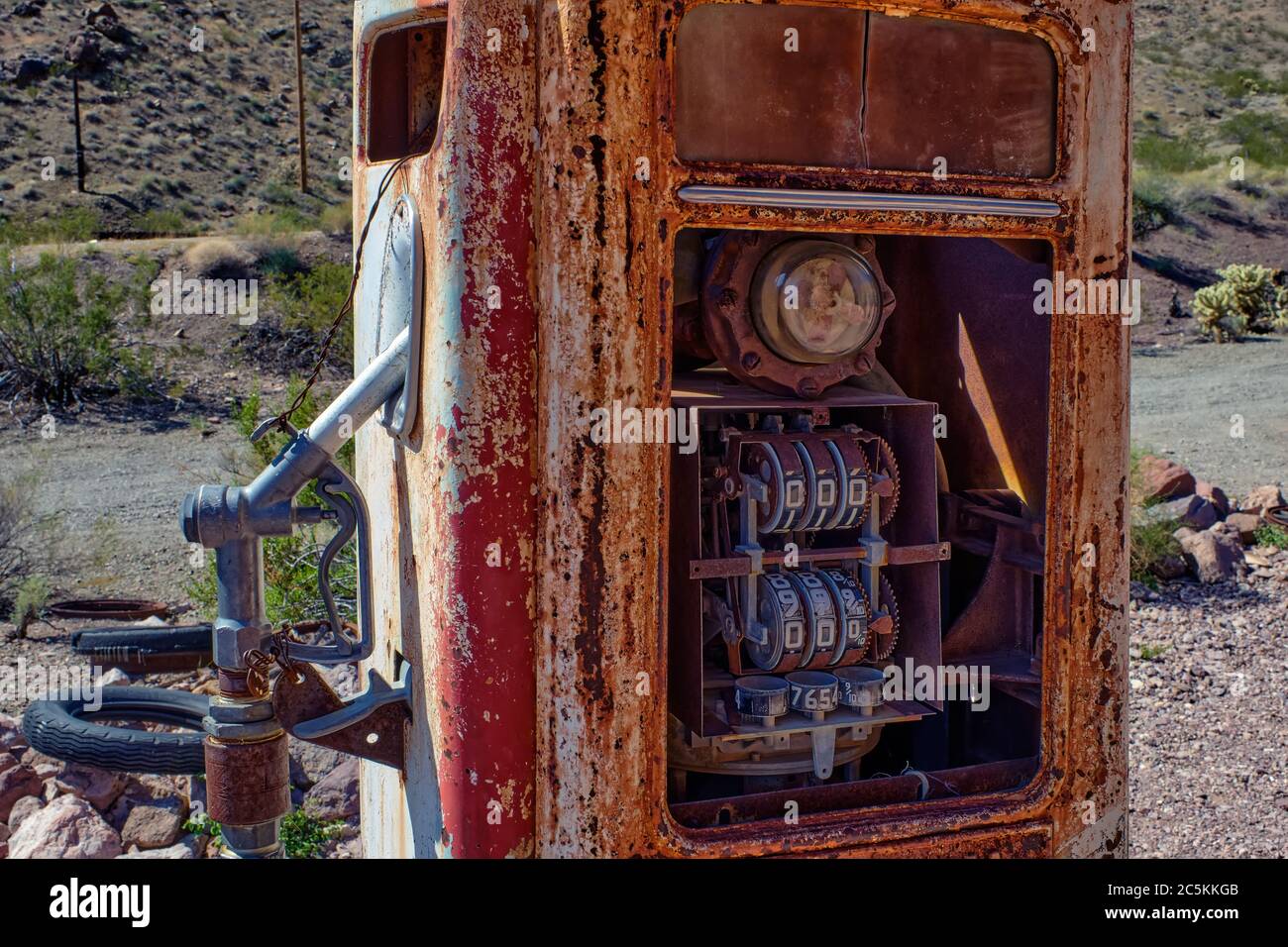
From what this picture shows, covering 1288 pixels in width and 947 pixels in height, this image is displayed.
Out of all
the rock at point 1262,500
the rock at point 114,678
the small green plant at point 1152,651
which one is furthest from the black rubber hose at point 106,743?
the rock at point 1262,500

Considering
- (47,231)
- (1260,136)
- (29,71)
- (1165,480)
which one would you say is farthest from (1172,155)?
(29,71)

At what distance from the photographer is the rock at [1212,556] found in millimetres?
8445

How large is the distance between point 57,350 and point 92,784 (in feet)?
30.5

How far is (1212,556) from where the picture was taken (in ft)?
27.9

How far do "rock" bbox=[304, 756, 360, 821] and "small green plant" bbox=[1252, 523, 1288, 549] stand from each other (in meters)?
6.94

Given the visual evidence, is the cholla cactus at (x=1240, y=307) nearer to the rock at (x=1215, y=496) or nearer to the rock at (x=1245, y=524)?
the rock at (x=1215, y=496)

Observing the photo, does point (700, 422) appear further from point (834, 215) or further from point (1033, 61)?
point (1033, 61)

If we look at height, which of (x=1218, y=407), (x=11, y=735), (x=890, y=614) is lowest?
(x=11, y=735)

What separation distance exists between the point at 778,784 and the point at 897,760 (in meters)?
0.56

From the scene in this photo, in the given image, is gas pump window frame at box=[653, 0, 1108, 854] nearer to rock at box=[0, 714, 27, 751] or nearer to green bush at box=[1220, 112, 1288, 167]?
rock at box=[0, 714, 27, 751]

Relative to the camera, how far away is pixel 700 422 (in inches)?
119

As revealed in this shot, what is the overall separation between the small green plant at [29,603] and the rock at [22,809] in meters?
2.89

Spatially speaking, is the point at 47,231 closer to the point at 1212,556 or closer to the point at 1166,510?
the point at 1166,510
